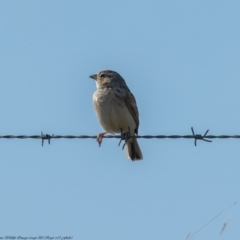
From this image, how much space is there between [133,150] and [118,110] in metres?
0.65

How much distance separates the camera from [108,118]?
43.1ft

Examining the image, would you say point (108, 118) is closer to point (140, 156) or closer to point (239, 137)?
point (140, 156)

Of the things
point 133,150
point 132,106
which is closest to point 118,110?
point 132,106

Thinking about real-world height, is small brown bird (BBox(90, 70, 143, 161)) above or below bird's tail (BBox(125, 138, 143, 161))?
above

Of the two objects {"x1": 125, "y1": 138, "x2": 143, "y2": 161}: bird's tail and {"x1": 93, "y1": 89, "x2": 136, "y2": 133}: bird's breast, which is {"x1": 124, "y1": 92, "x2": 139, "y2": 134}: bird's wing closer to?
{"x1": 93, "y1": 89, "x2": 136, "y2": 133}: bird's breast

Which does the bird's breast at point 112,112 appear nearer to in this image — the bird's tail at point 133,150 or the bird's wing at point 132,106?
the bird's wing at point 132,106

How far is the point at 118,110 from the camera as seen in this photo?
13234 mm

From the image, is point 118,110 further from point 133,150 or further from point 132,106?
point 133,150

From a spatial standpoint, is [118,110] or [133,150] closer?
[118,110]

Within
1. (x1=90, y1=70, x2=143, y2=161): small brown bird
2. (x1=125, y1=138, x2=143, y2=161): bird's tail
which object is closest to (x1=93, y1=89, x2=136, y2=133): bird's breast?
(x1=90, y1=70, x2=143, y2=161): small brown bird

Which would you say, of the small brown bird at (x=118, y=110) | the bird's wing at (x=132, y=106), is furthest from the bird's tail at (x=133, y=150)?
the bird's wing at (x=132, y=106)

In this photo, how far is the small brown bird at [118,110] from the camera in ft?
43.1

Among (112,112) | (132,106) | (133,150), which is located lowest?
(133,150)

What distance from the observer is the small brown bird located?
13.1 meters
